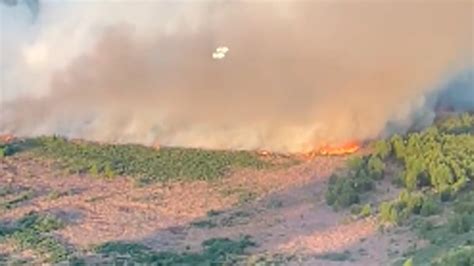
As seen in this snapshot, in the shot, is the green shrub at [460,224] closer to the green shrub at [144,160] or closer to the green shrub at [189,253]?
the green shrub at [189,253]

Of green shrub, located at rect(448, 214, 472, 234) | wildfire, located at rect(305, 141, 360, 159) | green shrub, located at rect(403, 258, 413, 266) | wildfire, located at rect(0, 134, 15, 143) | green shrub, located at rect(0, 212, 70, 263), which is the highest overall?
wildfire, located at rect(0, 134, 15, 143)

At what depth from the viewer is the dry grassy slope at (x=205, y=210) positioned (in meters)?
19.6

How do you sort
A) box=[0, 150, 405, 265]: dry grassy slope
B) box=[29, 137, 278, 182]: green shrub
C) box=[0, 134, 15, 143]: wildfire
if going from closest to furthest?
1. box=[0, 150, 405, 265]: dry grassy slope
2. box=[29, 137, 278, 182]: green shrub
3. box=[0, 134, 15, 143]: wildfire

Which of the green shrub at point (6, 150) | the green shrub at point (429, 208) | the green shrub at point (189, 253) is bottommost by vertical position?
the green shrub at point (189, 253)

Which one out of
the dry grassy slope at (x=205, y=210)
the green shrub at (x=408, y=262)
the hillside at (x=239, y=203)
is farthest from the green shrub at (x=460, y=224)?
the green shrub at (x=408, y=262)

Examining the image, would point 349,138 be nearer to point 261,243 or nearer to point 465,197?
point 465,197

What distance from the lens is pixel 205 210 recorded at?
22.1 meters

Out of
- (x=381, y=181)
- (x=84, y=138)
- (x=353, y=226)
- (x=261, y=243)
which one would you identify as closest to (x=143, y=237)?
(x=261, y=243)

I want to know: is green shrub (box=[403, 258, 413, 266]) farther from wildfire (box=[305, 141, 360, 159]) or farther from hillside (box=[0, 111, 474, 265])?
wildfire (box=[305, 141, 360, 159])

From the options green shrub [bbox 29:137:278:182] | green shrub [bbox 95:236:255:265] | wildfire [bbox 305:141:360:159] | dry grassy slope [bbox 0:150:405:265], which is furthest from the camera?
wildfire [bbox 305:141:360:159]

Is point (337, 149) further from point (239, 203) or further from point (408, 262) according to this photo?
point (408, 262)

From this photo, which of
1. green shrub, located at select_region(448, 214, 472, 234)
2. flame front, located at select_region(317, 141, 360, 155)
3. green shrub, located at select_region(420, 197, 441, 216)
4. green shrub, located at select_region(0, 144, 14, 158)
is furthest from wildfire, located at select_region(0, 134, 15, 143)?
green shrub, located at select_region(448, 214, 472, 234)

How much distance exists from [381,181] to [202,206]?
14.6ft

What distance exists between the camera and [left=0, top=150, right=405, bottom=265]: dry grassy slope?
19594 mm
